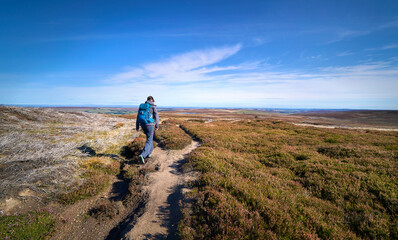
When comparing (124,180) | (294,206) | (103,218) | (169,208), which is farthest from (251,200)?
(124,180)

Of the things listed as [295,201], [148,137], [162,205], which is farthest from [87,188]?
[295,201]

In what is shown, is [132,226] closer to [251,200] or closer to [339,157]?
[251,200]

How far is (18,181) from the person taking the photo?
5.74 metres

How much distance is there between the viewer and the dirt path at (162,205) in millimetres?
4281

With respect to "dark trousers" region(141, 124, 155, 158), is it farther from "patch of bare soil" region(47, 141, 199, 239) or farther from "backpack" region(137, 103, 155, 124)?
"patch of bare soil" region(47, 141, 199, 239)

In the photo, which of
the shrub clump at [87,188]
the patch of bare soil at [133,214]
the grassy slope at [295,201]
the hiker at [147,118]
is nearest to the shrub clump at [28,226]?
the patch of bare soil at [133,214]

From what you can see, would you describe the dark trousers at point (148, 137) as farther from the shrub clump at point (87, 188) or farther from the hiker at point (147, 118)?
the shrub clump at point (87, 188)

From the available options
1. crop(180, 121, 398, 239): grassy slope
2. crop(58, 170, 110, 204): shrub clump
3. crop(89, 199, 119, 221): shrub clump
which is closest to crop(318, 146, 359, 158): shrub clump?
crop(180, 121, 398, 239): grassy slope

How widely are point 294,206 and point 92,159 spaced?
10531 mm

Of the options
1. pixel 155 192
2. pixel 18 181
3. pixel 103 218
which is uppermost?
pixel 18 181

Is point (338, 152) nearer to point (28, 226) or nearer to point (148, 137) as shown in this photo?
point (148, 137)

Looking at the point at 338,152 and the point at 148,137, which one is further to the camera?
the point at 338,152

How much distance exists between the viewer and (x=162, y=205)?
546 centimetres

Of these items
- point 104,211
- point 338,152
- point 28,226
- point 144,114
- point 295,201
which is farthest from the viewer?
point 338,152
